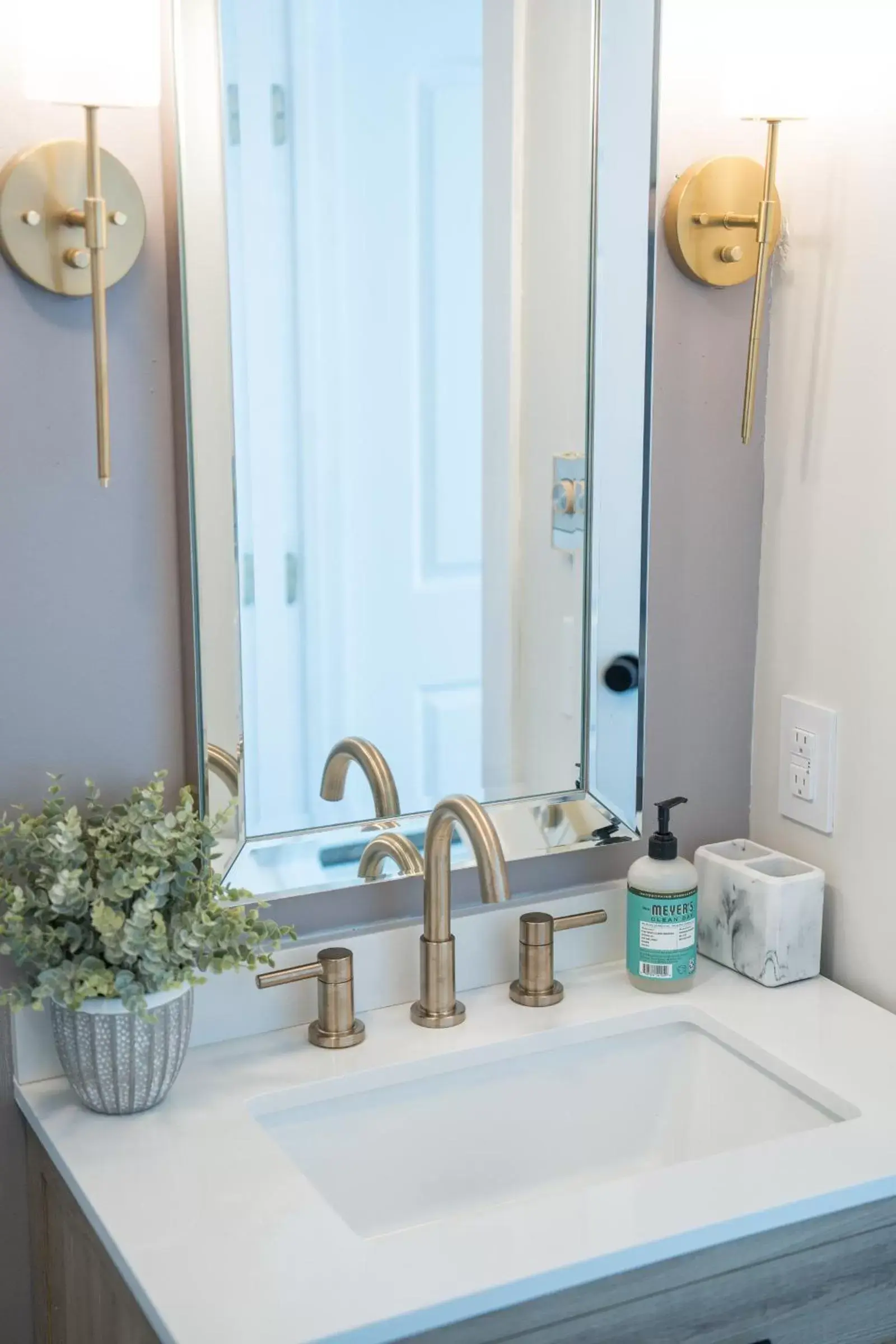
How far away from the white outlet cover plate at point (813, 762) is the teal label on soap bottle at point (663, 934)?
16 centimetres

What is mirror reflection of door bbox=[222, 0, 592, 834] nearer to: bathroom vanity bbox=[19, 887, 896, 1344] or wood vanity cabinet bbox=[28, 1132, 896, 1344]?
bathroom vanity bbox=[19, 887, 896, 1344]

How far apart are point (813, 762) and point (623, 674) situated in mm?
213

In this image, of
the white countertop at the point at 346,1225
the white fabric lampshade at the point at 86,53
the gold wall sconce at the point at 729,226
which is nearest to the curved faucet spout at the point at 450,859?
the white countertop at the point at 346,1225

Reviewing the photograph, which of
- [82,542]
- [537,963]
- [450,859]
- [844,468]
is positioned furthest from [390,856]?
[844,468]

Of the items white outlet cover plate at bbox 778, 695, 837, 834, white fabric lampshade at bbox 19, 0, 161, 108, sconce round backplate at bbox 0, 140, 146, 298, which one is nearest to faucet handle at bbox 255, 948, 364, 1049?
white outlet cover plate at bbox 778, 695, 837, 834

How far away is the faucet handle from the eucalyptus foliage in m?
0.09

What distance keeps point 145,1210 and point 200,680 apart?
427 millimetres

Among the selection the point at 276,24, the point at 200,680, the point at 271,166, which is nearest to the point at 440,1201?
the point at 200,680

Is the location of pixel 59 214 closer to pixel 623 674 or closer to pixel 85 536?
pixel 85 536

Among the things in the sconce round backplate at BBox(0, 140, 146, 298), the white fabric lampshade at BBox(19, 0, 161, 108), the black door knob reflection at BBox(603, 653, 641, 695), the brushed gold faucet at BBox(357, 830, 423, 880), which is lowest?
the brushed gold faucet at BBox(357, 830, 423, 880)

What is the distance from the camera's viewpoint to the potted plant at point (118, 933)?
1116mm

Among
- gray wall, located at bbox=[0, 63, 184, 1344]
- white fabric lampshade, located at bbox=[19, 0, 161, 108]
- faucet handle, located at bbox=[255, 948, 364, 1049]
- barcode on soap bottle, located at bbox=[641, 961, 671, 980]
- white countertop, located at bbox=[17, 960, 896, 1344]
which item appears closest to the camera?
white countertop, located at bbox=[17, 960, 896, 1344]

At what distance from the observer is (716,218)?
4.53 feet

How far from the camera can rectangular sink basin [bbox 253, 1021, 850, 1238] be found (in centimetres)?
124
